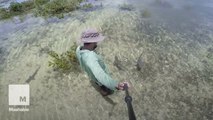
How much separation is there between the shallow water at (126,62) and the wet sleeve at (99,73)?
2367 millimetres

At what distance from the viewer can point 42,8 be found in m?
15.3

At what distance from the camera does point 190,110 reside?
26.2 feet

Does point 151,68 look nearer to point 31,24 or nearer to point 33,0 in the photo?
point 31,24

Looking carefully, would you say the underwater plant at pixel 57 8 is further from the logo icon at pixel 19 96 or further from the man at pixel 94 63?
the man at pixel 94 63

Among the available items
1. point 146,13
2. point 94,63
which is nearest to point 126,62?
point 146,13

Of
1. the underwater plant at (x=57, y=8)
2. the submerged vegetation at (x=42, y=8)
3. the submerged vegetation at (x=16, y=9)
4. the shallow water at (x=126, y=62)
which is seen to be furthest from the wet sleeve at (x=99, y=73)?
the submerged vegetation at (x=16, y=9)

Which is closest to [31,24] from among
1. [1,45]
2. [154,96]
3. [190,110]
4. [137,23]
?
[1,45]

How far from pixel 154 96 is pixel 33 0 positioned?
11134 mm

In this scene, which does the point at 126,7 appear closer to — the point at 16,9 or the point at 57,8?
the point at 57,8

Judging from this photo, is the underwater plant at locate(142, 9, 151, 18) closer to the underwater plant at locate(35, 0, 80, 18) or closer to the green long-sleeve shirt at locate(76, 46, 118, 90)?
the underwater plant at locate(35, 0, 80, 18)

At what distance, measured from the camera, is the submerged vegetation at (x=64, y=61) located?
9758 mm

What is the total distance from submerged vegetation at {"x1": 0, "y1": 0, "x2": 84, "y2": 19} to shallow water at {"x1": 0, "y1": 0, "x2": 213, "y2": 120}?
0.66 m

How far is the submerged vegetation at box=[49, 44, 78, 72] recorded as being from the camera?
9.76 meters

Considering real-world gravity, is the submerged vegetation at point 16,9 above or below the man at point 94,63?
below
